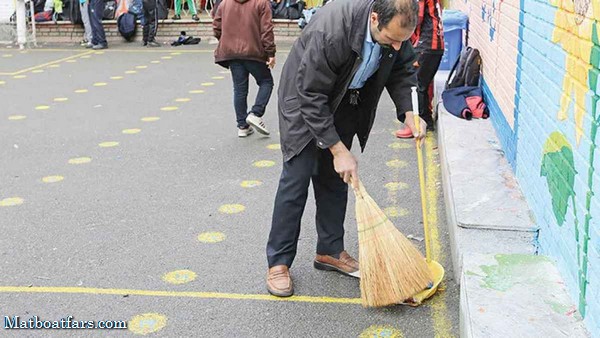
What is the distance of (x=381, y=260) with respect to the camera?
3.53 metres

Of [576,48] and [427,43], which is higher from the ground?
[576,48]

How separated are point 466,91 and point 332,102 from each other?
11.0ft

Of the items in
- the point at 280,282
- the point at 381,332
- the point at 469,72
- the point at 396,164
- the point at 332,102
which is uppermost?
the point at 332,102

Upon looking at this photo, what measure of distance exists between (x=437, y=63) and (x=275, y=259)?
3.56 m

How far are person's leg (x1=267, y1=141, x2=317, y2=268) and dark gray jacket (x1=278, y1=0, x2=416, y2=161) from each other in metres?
0.07

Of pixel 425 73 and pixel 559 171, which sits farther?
pixel 425 73

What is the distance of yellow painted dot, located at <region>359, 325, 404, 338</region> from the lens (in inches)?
134

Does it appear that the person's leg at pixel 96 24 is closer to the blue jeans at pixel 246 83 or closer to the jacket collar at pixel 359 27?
the blue jeans at pixel 246 83

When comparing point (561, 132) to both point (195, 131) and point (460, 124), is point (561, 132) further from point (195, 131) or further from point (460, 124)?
point (195, 131)

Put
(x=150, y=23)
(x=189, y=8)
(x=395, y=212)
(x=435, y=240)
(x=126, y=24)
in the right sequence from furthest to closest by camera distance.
A: (x=189, y=8), (x=126, y=24), (x=150, y=23), (x=395, y=212), (x=435, y=240)

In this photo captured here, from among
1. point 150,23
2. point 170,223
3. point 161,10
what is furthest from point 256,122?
point 161,10

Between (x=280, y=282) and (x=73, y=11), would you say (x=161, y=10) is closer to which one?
(x=73, y=11)

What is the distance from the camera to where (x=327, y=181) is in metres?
3.97

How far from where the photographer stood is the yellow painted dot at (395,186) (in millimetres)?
5449
